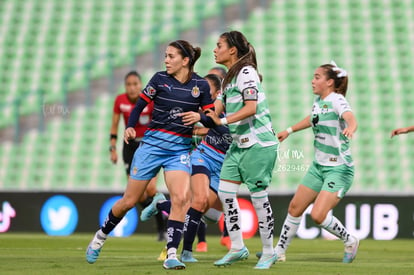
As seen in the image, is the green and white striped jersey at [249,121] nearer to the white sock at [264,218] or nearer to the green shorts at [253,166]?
the green shorts at [253,166]

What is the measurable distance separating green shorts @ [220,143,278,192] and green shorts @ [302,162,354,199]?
1035 mm

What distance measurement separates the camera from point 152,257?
879 centimetres

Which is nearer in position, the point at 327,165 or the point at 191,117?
the point at 191,117

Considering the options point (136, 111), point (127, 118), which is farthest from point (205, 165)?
point (127, 118)

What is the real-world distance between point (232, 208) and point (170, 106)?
107cm

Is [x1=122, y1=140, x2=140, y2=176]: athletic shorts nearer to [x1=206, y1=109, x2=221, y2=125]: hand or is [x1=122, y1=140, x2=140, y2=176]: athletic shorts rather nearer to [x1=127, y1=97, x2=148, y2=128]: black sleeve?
[x1=127, y1=97, x2=148, y2=128]: black sleeve

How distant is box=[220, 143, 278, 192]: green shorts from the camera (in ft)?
23.8

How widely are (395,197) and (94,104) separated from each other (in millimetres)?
7124

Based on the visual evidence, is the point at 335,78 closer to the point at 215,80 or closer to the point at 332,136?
the point at 332,136

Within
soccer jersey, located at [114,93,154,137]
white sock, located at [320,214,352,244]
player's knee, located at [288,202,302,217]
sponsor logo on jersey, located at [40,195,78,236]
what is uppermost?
soccer jersey, located at [114,93,154,137]

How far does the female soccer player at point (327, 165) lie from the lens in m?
8.14

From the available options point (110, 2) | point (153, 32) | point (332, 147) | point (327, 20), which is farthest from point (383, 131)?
point (332, 147)

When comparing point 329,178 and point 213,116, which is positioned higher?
point 213,116

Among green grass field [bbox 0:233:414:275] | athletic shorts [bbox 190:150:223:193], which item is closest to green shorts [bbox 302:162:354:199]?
green grass field [bbox 0:233:414:275]
